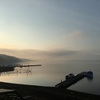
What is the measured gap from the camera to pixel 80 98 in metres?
22.3

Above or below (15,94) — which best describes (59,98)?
A: below

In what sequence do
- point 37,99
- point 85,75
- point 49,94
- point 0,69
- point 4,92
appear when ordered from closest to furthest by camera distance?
point 4,92
point 37,99
point 49,94
point 85,75
point 0,69

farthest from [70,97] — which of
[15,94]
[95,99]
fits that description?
[15,94]

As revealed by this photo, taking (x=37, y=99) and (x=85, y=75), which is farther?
(x=85, y=75)

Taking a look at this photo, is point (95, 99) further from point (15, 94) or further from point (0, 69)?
point (0, 69)

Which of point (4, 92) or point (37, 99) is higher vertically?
point (4, 92)

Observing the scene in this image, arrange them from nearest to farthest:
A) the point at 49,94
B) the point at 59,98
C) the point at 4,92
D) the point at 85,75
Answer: the point at 4,92
the point at 59,98
the point at 49,94
the point at 85,75

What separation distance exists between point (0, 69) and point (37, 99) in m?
165

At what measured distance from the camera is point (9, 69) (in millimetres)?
187500

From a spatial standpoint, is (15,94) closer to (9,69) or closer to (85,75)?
(85,75)

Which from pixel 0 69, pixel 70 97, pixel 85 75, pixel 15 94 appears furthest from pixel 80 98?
pixel 0 69

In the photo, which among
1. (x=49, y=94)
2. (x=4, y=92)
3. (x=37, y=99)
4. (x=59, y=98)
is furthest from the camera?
(x=49, y=94)

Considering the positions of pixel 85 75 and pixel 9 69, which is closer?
pixel 85 75

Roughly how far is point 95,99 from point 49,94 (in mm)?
5810
